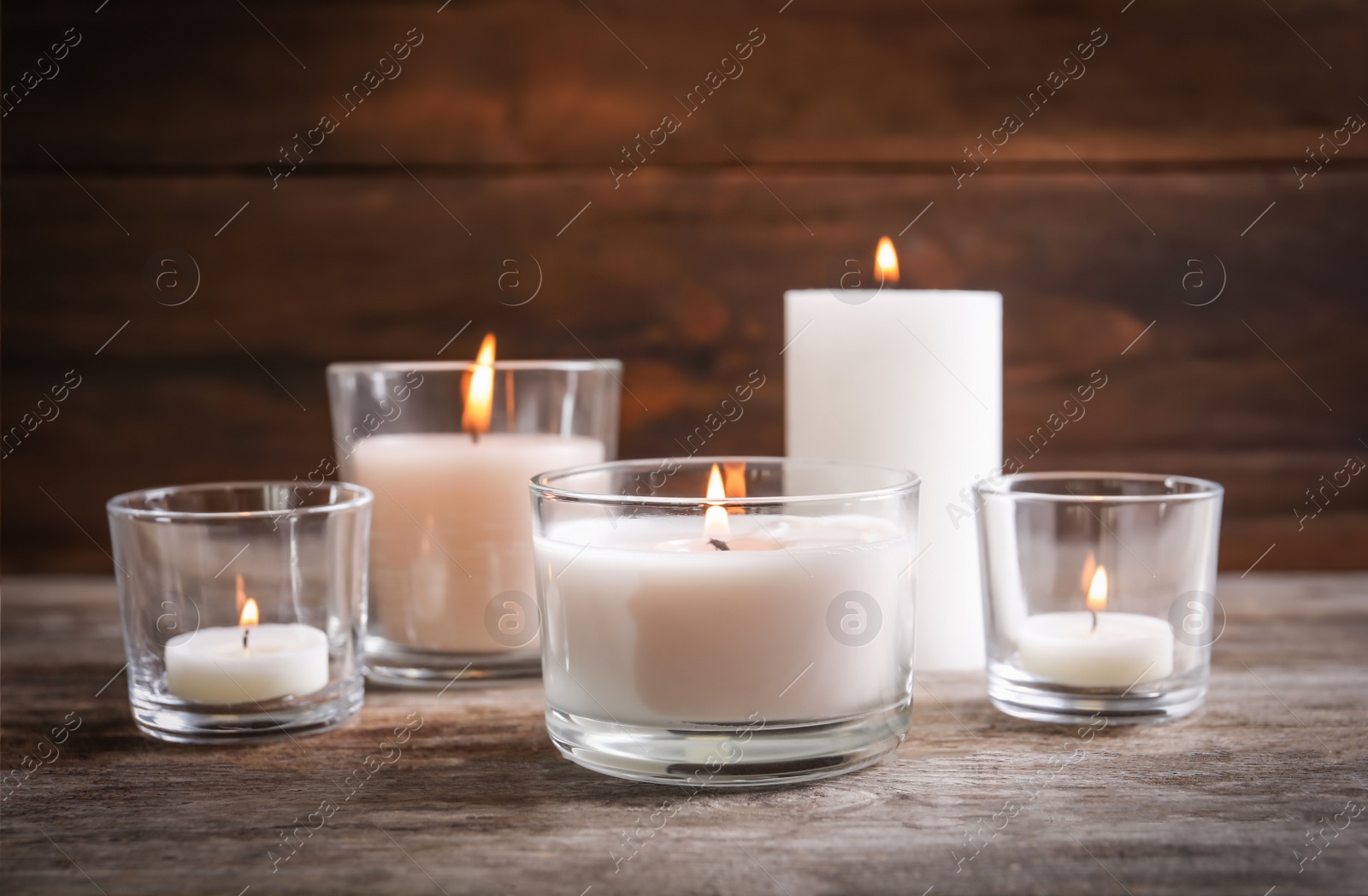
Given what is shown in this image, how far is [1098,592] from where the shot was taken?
2.13 ft

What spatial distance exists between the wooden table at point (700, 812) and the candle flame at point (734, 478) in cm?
15

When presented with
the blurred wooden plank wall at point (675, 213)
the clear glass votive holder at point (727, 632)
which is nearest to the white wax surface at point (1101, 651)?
the clear glass votive holder at point (727, 632)

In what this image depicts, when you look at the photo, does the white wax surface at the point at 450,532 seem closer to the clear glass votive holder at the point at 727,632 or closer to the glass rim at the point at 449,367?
the glass rim at the point at 449,367

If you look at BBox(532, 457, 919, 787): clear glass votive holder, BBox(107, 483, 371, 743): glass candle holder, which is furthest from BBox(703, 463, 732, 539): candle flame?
BBox(107, 483, 371, 743): glass candle holder

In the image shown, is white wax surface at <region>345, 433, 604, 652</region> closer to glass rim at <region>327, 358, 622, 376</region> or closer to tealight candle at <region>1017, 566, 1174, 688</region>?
glass rim at <region>327, 358, 622, 376</region>

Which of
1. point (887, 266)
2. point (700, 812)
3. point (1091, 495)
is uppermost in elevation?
point (887, 266)

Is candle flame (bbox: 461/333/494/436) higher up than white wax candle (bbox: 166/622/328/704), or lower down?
higher up

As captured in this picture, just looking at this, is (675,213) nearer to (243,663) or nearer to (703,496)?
(703,496)

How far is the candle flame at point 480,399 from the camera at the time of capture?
2.35ft

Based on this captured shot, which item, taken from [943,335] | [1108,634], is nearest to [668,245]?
[943,335]

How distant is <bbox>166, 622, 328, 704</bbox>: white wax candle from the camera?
598mm

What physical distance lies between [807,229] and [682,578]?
25.3 inches

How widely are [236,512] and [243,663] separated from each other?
8 centimetres

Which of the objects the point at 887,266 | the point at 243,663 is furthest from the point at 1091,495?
the point at 243,663
